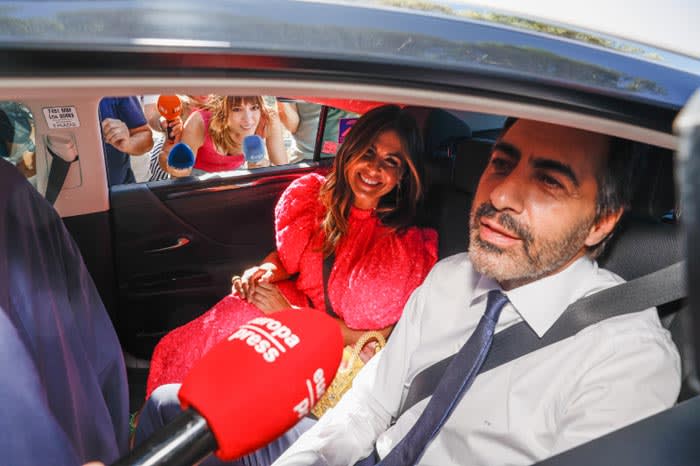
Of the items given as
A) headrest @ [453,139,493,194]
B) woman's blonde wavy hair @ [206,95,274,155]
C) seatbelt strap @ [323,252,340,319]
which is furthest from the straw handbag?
woman's blonde wavy hair @ [206,95,274,155]

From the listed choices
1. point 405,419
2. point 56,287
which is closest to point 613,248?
point 405,419

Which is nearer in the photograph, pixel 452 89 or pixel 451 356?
pixel 452 89

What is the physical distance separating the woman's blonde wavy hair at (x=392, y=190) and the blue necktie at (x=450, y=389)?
1190 millimetres

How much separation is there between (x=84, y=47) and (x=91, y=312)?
761 mm

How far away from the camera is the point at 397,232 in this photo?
250 centimetres

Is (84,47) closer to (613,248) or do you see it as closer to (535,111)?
(535,111)

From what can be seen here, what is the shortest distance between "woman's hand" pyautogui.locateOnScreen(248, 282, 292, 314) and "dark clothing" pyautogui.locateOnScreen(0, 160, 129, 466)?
1274 millimetres

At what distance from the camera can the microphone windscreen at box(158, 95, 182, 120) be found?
356 cm

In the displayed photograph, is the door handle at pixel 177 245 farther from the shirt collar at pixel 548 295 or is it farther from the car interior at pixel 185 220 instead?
the shirt collar at pixel 548 295

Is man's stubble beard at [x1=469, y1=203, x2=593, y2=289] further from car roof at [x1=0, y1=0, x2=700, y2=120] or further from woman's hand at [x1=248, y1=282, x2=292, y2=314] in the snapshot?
woman's hand at [x1=248, y1=282, x2=292, y2=314]

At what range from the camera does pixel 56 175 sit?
2482mm

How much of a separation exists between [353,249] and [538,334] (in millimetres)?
1299

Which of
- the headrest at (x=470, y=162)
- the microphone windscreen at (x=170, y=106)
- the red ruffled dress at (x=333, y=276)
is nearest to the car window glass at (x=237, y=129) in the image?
the microphone windscreen at (x=170, y=106)

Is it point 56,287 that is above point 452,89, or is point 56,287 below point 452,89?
below
